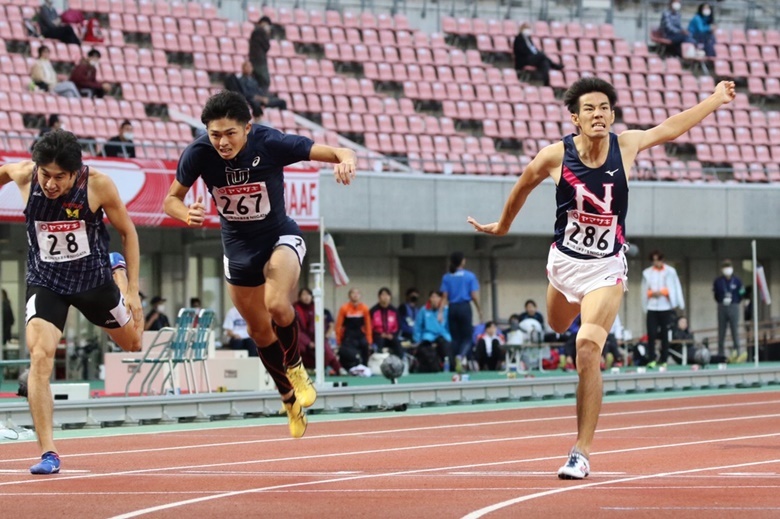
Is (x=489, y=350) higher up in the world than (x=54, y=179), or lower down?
lower down

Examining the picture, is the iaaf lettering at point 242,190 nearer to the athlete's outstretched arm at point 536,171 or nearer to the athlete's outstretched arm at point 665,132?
the athlete's outstretched arm at point 536,171

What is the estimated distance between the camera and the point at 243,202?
33.0 ft

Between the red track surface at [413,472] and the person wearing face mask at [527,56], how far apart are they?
62.2 ft

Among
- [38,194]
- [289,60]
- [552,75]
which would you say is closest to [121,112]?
[289,60]

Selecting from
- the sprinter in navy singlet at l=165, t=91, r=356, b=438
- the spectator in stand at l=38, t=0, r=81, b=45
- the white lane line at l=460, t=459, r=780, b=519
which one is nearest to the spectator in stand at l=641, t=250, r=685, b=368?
the spectator in stand at l=38, t=0, r=81, b=45

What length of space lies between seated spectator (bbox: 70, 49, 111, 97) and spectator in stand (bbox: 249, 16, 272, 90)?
2811 millimetres

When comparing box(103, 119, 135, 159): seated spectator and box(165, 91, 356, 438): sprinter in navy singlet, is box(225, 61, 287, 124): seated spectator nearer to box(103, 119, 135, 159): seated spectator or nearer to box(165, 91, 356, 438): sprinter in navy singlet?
box(103, 119, 135, 159): seated spectator

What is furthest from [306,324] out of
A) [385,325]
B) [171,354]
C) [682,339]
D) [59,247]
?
[59,247]

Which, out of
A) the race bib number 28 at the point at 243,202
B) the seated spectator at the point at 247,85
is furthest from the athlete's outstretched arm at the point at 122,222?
the seated spectator at the point at 247,85

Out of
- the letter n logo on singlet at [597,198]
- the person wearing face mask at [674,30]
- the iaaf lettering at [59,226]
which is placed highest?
the person wearing face mask at [674,30]

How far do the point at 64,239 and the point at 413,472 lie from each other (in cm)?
253

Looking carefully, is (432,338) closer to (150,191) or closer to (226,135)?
(150,191)

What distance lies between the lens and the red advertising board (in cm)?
2245

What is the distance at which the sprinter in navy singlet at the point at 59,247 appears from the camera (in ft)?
31.2
